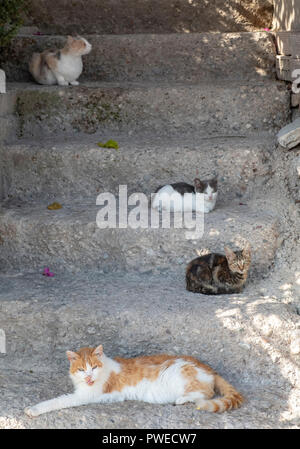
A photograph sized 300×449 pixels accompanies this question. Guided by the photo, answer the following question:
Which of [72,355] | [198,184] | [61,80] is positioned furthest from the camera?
[61,80]

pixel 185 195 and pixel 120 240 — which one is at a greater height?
pixel 185 195

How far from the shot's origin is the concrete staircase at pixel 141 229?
361 cm

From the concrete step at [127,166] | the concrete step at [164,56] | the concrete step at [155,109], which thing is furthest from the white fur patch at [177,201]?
the concrete step at [164,56]

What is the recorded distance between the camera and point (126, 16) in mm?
6785

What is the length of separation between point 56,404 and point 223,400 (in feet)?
3.00

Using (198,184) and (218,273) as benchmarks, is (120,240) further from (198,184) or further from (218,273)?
(218,273)

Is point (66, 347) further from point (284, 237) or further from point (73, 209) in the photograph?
point (284, 237)

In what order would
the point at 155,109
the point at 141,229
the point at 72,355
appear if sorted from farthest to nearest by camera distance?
the point at 155,109 → the point at 141,229 → the point at 72,355

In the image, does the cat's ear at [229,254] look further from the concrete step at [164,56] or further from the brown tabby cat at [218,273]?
the concrete step at [164,56]

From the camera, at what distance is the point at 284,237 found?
4.33 m

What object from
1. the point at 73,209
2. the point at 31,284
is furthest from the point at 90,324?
the point at 73,209

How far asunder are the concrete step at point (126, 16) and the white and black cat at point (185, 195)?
2.95 meters

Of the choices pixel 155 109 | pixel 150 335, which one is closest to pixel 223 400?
pixel 150 335

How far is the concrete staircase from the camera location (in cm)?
361
